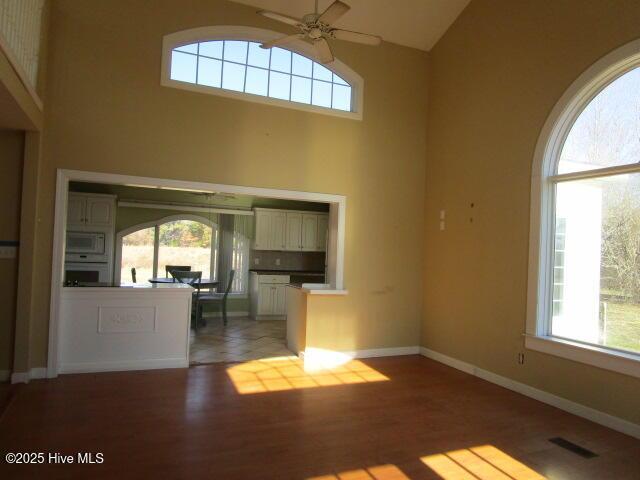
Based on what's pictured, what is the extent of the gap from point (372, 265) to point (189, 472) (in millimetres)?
3689

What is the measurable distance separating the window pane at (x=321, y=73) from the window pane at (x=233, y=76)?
94cm

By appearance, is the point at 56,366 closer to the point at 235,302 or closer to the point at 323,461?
the point at 323,461

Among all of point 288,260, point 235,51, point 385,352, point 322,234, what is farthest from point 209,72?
point 288,260

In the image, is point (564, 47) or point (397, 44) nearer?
point (564, 47)

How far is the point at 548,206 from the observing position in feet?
14.7

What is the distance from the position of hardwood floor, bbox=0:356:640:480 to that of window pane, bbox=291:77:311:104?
3.37m

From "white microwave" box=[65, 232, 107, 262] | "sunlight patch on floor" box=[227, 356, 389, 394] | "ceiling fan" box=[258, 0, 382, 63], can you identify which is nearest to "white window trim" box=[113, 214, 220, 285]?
"white microwave" box=[65, 232, 107, 262]

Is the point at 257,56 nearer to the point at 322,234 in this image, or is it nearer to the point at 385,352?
the point at 385,352

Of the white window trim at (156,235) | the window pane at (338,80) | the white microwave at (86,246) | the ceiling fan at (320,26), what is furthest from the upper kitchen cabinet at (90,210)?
the ceiling fan at (320,26)

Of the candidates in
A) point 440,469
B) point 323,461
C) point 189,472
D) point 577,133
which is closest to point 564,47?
point 577,133

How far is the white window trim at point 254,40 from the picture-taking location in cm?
498

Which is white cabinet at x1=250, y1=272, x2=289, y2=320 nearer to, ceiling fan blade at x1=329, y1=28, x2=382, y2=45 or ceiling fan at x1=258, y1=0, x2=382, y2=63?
ceiling fan at x1=258, y1=0, x2=382, y2=63

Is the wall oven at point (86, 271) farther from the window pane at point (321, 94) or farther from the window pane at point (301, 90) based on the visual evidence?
the window pane at point (321, 94)

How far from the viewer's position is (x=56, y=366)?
4543 millimetres
